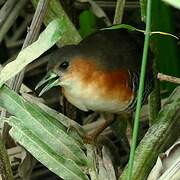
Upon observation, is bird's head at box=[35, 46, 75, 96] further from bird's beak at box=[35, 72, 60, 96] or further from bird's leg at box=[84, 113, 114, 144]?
bird's leg at box=[84, 113, 114, 144]

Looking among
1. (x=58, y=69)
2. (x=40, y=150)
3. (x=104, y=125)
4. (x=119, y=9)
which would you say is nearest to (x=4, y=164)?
(x=40, y=150)

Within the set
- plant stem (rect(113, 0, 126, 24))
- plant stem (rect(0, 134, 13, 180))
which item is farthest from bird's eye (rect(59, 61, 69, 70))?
plant stem (rect(113, 0, 126, 24))

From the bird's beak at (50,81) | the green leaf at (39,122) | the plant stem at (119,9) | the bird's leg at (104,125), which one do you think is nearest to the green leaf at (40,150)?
the green leaf at (39,122)

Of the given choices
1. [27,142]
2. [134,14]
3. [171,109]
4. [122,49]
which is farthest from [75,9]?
[27,142]

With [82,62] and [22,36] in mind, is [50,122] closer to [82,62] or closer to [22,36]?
[82,62]

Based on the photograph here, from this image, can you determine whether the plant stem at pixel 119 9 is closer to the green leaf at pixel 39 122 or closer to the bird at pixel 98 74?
the bird at pixel 98 74

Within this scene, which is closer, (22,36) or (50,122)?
(50,122)
